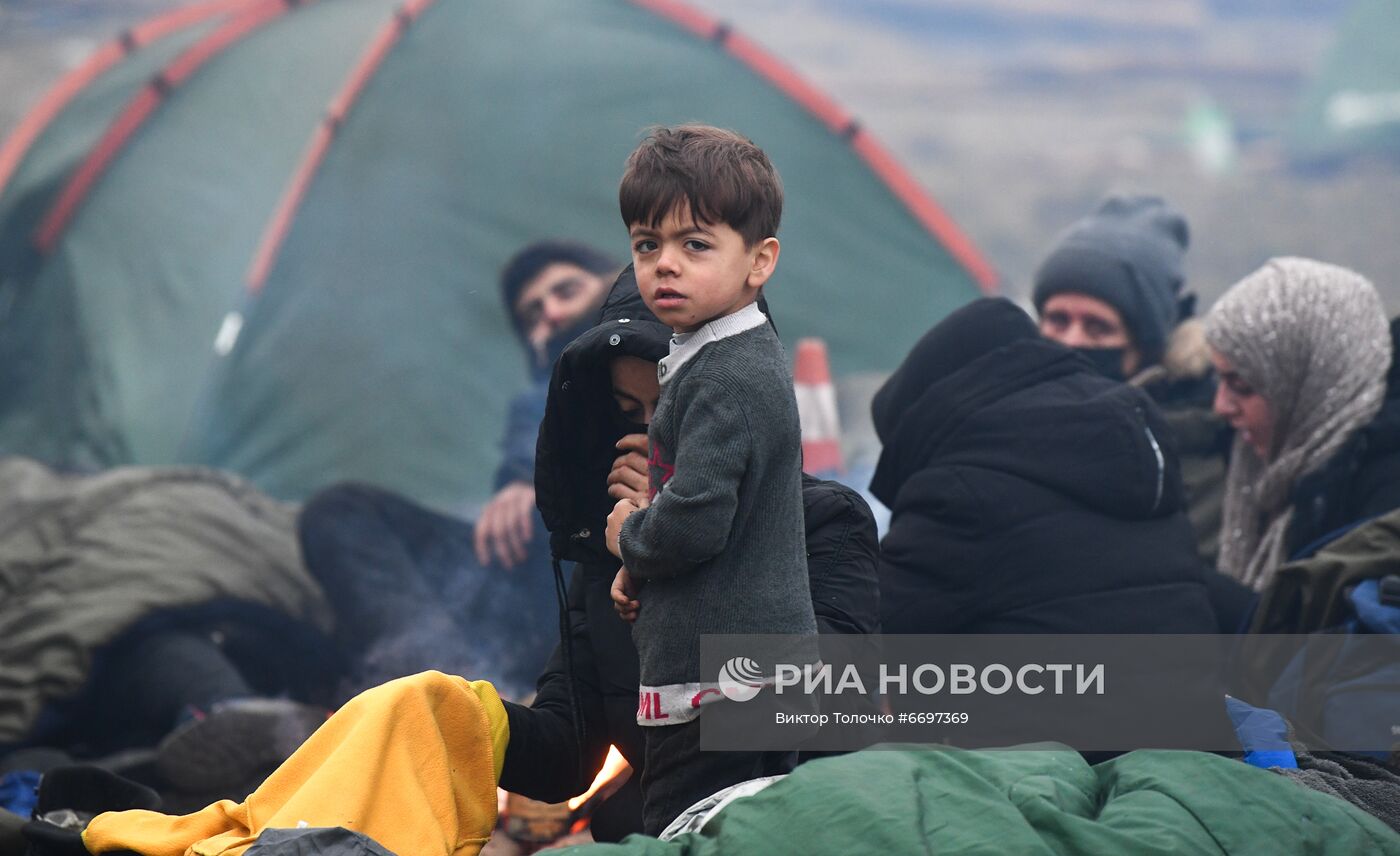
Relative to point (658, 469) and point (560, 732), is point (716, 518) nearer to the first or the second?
point (658, 469)

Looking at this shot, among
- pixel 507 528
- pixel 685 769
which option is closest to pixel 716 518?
pixel 685 769

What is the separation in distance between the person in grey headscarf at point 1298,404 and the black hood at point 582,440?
56.7 inches

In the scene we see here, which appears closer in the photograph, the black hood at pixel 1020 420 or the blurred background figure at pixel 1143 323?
the black hood at pixel 1020 420

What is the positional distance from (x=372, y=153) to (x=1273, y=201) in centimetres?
705

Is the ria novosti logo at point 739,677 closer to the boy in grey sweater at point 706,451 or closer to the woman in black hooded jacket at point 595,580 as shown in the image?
the boy in grey sweater at point 706,451

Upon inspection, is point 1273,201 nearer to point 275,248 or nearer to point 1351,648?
point 275,248

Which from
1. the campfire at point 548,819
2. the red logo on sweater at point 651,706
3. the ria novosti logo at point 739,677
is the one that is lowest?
the campfire at point 548,819

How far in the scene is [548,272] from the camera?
357cm

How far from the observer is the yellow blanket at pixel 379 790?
153 centimetres

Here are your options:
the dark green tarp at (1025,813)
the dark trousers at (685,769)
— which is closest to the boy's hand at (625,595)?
the dark trousers at (685,769)

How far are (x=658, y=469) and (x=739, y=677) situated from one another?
23cm

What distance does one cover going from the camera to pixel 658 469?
1.58 meters

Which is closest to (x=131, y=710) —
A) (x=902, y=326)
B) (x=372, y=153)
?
(x=372, y=153)

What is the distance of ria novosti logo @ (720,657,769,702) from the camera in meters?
1.53
